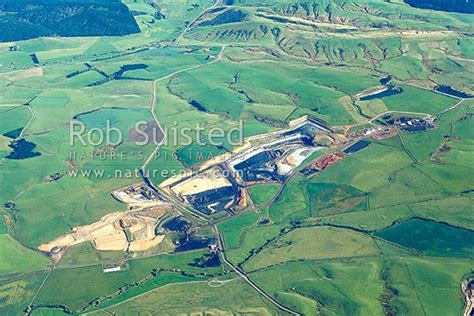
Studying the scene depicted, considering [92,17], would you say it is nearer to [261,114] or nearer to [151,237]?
[261,114]

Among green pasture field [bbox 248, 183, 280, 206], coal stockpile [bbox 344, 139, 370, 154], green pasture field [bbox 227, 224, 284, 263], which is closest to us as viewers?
green pasture field [bbox 227, 224, 284, 263]

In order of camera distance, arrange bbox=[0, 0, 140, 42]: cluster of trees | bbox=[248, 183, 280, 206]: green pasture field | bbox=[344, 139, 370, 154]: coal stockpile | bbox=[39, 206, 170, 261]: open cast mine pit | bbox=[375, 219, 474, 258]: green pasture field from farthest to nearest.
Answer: bbox=[0, 0, 140, 42]: cluster of trees → bbox=[344, 139, 370, 154]: coal stockpile → bbox=[248, 183, 280, 206]: green pasture field → bbox=[39, 206, 170, 261]: open cast mine pit → bbox=[375, 219, 474, 258]: green pasture field

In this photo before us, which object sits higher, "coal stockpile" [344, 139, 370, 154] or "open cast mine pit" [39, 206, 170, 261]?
"coal stockpile" [344, 139, 370, 154]

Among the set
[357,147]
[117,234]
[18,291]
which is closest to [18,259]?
[18,291]

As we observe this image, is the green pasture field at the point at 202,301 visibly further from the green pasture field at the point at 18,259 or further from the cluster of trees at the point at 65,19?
the cluster of trees at the point at 65,19

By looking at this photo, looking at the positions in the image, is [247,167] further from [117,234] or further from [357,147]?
[117,234]

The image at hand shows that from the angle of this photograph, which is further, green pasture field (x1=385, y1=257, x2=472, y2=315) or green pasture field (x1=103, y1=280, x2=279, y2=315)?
green pasture field (x1=103, y1=280, x2=279, y2=315)

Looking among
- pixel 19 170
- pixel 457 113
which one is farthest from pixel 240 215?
pixel 457 113

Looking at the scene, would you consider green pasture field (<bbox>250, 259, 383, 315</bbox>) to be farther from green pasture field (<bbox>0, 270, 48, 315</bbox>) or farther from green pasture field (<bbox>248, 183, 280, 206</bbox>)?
green pasture field (<bbox>0, 270, 48, 315</bbox>)

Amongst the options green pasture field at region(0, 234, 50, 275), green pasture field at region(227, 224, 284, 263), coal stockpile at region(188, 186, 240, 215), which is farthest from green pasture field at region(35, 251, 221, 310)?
coal stockpile at region(188, 186, 240, 215)
